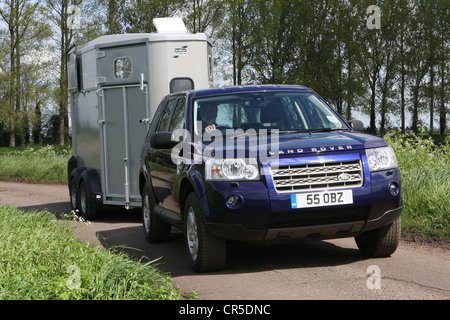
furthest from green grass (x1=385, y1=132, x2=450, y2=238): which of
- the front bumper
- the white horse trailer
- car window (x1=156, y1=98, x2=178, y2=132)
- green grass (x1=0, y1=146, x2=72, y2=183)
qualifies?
green grass (x1=0, y1=146, x2=72, y2=183)

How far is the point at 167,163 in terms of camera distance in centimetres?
826

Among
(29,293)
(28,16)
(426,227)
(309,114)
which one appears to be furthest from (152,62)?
(28,16)

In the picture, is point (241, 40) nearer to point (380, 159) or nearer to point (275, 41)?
point (275, 41)

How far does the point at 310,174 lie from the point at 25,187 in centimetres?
1619

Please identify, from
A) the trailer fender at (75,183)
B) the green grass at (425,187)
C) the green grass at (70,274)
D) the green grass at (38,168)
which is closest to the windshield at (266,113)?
the green grass at (70,274)

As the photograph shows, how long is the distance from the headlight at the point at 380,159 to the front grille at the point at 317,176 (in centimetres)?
16

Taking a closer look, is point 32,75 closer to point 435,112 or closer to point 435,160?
point 435,112

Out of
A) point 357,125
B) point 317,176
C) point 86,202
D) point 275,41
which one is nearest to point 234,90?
point 357,125

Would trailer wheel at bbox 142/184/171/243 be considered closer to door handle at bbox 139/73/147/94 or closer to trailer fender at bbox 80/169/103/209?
door handle at bbox 139/73/147/94

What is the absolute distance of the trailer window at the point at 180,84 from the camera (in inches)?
465

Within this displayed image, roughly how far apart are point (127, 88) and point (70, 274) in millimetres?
6792

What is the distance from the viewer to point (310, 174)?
6.62 m

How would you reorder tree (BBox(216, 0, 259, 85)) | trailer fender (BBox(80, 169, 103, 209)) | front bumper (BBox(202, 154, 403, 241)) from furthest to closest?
tree (BBox(216, 0, 259, 85)) → trailer fender (BBox(80, 169, 103, 209)) → front bumper (BBox(202, 154, 403, 241))

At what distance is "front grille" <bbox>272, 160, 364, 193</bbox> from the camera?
656 cm
